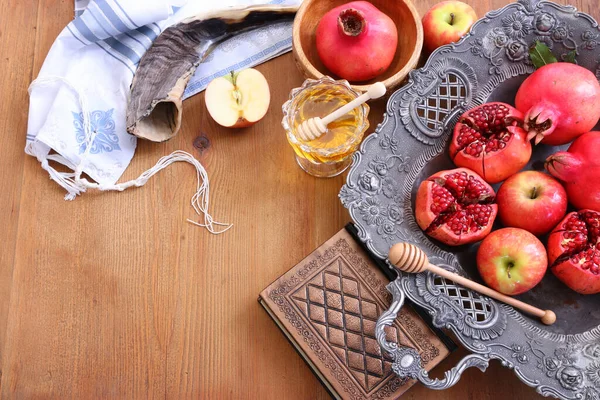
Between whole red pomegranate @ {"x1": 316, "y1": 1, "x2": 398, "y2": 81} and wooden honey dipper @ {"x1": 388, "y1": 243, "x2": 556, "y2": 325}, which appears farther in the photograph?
whole red pomegranate @ {"x1": 316, "y1": 1, "x2": 398, "y2": 81}

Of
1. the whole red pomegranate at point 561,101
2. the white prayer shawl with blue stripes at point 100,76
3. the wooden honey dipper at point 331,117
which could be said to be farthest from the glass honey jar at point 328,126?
the whole red pomegranate at point 561,101

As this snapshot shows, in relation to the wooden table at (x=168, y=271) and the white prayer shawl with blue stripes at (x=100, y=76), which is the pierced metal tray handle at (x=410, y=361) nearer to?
the wooden table at (x=168, y=271)

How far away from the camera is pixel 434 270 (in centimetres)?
73

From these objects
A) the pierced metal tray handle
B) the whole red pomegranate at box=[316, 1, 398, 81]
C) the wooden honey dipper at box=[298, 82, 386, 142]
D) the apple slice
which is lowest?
the pierced metal tray handle

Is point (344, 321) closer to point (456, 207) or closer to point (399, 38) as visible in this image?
point (456, 207)

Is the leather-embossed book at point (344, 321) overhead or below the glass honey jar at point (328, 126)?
below

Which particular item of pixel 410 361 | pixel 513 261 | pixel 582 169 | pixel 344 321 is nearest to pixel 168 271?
pixel 344 321

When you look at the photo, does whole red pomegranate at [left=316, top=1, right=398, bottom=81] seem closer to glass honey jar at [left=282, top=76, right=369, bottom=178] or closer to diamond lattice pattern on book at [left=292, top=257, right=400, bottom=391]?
glass honey jar at [left=282, top=76, right=369, bottom=178]

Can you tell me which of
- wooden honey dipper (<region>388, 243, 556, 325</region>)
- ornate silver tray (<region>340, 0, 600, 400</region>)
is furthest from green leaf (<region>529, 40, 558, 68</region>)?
wooden honey dipper (<region>388, 243, 556, 325</region>)

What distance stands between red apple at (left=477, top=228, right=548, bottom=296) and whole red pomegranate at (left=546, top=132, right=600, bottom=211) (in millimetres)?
93

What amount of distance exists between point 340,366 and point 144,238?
1.19 feet

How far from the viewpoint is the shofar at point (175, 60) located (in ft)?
2.88

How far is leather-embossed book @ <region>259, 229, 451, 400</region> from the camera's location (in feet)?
2.55

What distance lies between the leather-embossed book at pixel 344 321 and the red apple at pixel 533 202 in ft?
0.63
